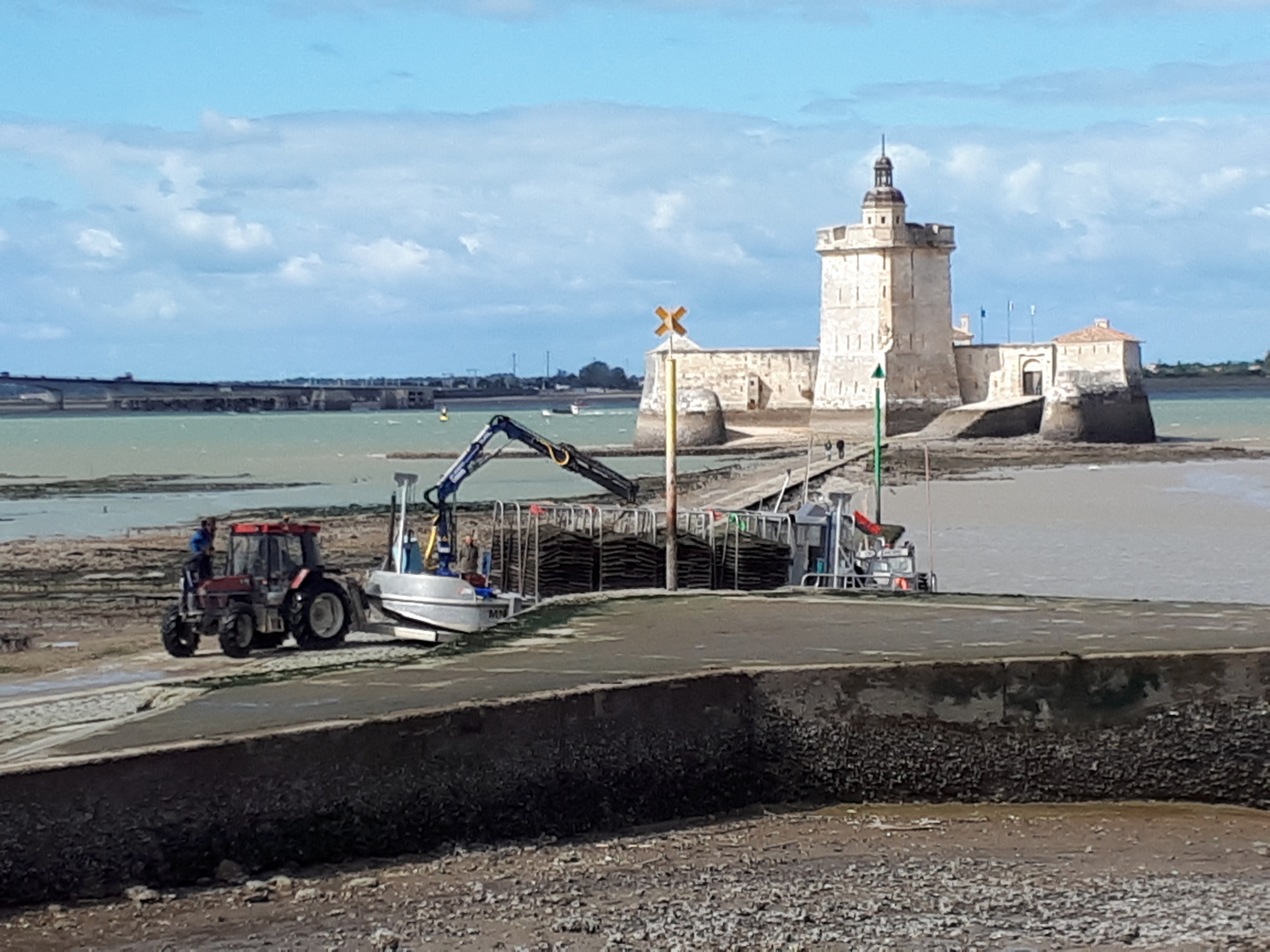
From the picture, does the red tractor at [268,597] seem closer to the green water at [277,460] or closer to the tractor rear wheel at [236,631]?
the tractor rear wheel at [236,631]

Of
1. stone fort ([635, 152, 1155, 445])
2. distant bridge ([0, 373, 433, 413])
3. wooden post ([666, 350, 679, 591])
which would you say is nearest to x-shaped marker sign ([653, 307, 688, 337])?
wooden post ([666, 350, 679, 591])

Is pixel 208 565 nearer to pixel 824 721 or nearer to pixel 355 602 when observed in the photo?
pixel 355 602

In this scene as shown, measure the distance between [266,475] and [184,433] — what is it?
199ft

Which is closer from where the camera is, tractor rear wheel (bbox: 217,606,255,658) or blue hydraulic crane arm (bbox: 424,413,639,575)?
tractor rear wheel (bbox: 217,606,255,658)

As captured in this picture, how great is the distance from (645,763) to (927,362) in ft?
193

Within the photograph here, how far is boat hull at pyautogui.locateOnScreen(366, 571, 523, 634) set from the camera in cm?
1658

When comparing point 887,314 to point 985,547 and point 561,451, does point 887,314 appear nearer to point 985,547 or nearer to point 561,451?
point 985,547

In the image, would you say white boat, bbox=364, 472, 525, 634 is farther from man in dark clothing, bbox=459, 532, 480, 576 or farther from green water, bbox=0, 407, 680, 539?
green water, bbox=0, 407, 680, 539

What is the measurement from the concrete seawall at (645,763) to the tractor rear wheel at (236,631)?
20.7 ft

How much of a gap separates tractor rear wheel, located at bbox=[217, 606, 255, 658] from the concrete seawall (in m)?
6.31

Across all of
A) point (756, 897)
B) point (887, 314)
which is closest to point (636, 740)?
point (756, 897)

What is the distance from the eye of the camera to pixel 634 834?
31.9 feet

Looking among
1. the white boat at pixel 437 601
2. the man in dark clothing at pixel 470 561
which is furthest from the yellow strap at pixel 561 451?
the white boat at pixel 437 601

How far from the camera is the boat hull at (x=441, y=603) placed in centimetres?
1658
